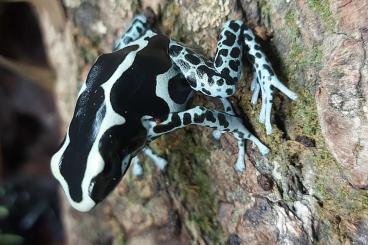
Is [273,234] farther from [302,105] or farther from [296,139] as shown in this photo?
[302,105]

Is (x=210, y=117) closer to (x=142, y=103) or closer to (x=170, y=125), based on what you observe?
(x=170, y=125)

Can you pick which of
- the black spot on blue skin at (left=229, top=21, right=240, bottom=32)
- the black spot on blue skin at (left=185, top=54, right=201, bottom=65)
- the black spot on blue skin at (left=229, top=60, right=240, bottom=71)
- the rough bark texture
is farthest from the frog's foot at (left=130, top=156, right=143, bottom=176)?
the black spot on blue skin at (left=229, top=21, right=240, bottom=32)

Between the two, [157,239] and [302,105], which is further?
[157,239]

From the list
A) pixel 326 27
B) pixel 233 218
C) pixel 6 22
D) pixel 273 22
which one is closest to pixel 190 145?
pixel 233 218

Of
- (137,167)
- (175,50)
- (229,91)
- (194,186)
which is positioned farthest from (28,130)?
(229,91)

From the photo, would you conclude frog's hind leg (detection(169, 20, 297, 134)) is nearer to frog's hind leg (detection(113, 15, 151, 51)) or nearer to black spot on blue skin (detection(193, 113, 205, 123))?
black spot on blue skin (detection(193, 113, 205, 123))

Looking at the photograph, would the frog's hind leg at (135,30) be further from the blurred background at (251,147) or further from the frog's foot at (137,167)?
the frog's foot at (137,167)
